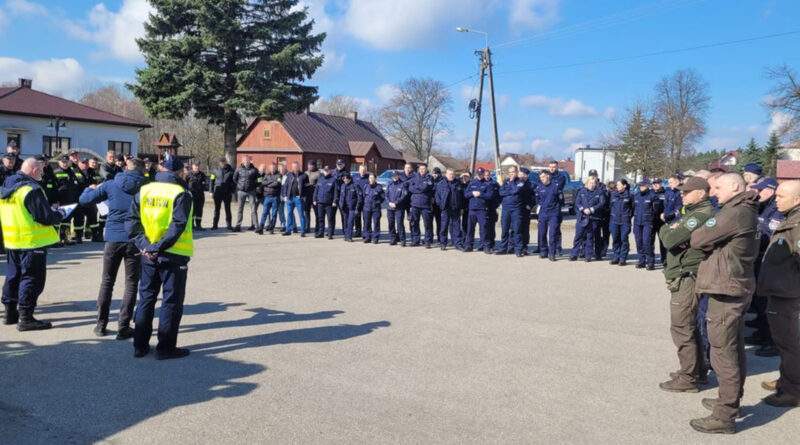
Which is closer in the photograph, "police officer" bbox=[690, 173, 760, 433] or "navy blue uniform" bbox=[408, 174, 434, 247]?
"police officer" bbox=[690, 173, 760, 433]

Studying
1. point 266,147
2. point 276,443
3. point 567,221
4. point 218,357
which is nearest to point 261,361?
point 218,357

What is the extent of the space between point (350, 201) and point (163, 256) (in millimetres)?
9706

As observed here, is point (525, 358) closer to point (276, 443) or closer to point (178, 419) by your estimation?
point (276, 443)

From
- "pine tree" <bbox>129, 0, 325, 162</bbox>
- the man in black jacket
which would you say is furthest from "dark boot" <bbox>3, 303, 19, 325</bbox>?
"pine tree" <bbox>129, 0, 325, 162</bbox>

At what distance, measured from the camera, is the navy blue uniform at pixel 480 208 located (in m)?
13.9

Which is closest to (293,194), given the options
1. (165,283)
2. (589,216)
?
(589,216)

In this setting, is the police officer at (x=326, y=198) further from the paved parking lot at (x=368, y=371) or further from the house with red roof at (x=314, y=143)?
the house with red roof at (x=314, y=143)

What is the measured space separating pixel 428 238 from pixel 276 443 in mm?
10799

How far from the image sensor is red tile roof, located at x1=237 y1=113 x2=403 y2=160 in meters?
54.7

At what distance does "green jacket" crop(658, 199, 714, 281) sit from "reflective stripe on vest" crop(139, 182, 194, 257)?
441 cm

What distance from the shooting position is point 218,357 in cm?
588

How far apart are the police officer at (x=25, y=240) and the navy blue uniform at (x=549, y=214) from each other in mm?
9694

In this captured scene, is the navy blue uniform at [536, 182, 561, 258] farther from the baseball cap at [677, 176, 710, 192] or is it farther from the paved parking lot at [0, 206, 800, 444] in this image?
the baseball cap at [677, 176, 710, 192]

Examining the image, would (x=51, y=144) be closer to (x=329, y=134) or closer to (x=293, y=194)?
(x=329, y=134)
